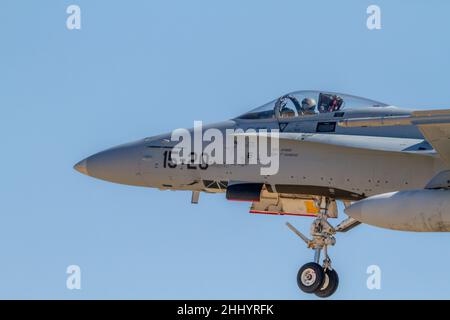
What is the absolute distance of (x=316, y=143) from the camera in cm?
2108

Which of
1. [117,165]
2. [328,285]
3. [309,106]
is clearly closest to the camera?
[328,285]

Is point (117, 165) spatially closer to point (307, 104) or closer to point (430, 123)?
point (307, 104)

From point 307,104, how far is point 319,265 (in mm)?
2715

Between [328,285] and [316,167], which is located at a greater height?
[316,167]

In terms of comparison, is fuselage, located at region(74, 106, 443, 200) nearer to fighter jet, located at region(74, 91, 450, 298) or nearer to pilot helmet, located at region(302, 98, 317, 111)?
fighter jet, located at region(74, 91, 450, 298)

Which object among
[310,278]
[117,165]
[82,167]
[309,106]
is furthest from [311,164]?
[82,167]

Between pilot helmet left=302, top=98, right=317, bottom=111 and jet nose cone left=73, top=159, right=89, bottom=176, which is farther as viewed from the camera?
jet nose cone left=73, top=159, right=89, bottom=176

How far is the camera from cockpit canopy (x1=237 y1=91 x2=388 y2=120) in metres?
21.8

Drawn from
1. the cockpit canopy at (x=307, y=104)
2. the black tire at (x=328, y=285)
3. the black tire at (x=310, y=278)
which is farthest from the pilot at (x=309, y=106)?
the black tire at (x=328, y=285)

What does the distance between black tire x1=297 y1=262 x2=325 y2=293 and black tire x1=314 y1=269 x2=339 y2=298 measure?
11 centimetres

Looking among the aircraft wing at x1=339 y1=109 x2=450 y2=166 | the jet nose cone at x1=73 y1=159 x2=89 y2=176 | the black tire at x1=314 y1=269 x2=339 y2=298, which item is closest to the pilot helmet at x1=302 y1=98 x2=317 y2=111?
the black tire at x1=314 y1=269 x2=339 y2=298

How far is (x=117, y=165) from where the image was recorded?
2295cm

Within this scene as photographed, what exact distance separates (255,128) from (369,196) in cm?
268

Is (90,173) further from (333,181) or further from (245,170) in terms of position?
(333,181)
